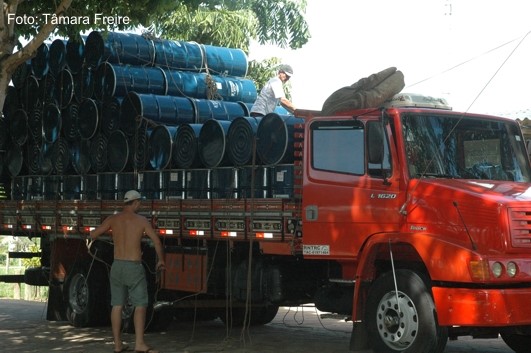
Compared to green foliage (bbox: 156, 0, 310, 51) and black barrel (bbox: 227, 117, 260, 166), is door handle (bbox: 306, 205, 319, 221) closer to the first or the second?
black barrel (bbox: 227, 117, 260, 166)

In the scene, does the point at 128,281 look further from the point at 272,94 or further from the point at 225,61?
the point at 225,61

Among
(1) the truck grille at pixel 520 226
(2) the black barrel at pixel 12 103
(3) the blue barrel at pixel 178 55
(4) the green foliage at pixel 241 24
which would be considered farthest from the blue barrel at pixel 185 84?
(4) the green foliage at pixel 241 24

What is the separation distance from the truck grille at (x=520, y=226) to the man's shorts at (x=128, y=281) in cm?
377

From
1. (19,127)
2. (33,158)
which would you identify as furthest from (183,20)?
(33,158)

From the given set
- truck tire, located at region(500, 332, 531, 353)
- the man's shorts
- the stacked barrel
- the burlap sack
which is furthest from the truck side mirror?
the man's shorts

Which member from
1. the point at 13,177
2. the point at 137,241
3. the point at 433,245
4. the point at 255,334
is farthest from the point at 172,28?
the point at 433,245

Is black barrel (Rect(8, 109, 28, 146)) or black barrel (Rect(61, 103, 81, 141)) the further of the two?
black barrel (Rect(8, 109, 28, 146))

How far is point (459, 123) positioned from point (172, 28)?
14.1 meters

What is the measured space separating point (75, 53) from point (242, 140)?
4071 mm

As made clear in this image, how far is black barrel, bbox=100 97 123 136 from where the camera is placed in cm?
1227

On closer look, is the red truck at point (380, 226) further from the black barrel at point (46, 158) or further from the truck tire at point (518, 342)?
the black barrel at point (46, 158)

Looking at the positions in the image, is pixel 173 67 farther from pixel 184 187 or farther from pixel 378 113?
pixel 378 113

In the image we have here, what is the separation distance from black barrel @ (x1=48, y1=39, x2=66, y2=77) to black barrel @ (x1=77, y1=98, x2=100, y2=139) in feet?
3.31

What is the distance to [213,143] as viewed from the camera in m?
10.8
